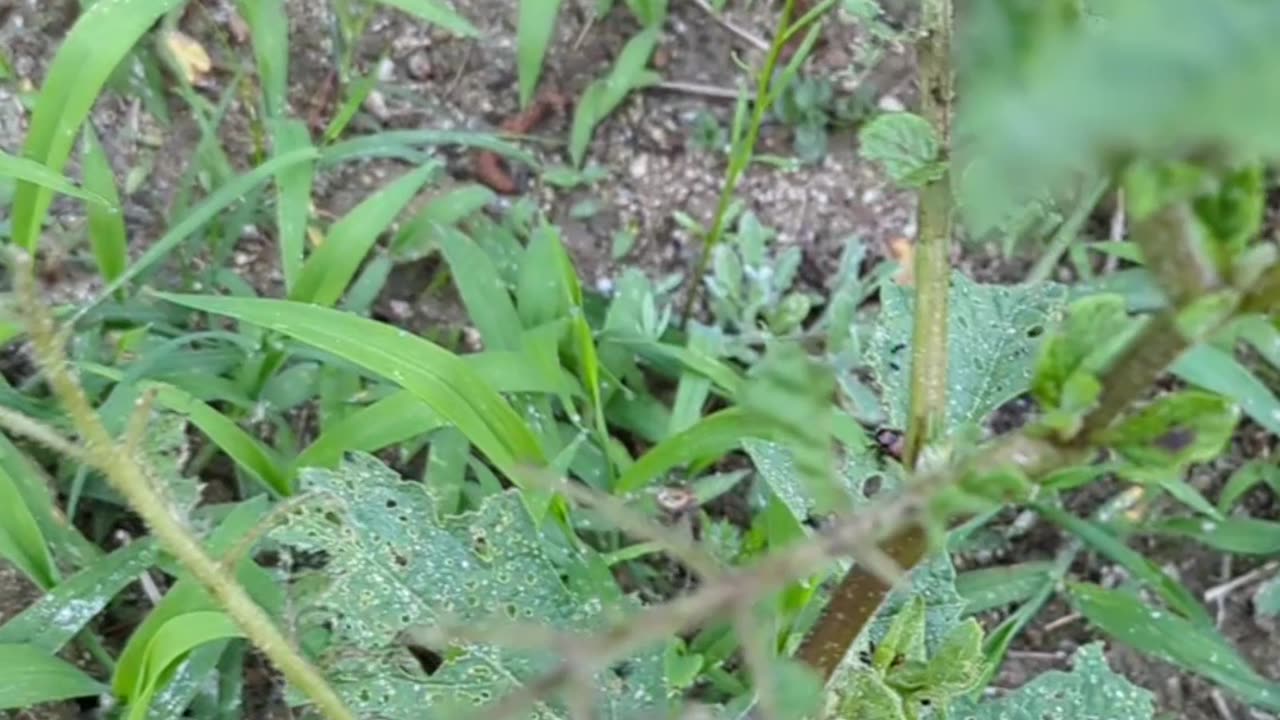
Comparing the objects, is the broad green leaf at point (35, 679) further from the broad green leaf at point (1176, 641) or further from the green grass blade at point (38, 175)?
the broad green leaf at point (1176, 641)

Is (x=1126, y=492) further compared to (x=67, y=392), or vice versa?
(x=1126, y=492)

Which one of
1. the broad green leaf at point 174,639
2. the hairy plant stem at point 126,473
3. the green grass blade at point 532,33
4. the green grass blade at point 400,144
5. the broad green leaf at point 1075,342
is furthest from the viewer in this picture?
the green grass blade at point 532,33

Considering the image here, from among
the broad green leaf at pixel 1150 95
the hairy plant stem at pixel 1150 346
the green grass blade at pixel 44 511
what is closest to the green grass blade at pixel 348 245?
the green grass blade at pixel 44 511

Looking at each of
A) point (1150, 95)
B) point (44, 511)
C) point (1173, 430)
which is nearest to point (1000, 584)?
point (44, 511)

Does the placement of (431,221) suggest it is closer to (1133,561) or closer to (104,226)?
(104,226)

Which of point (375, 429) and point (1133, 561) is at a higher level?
point (375, 429)

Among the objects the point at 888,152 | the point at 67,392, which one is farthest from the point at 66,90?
the point at 888,152

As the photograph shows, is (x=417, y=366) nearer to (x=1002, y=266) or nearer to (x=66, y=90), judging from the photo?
(x=66, y=90)
